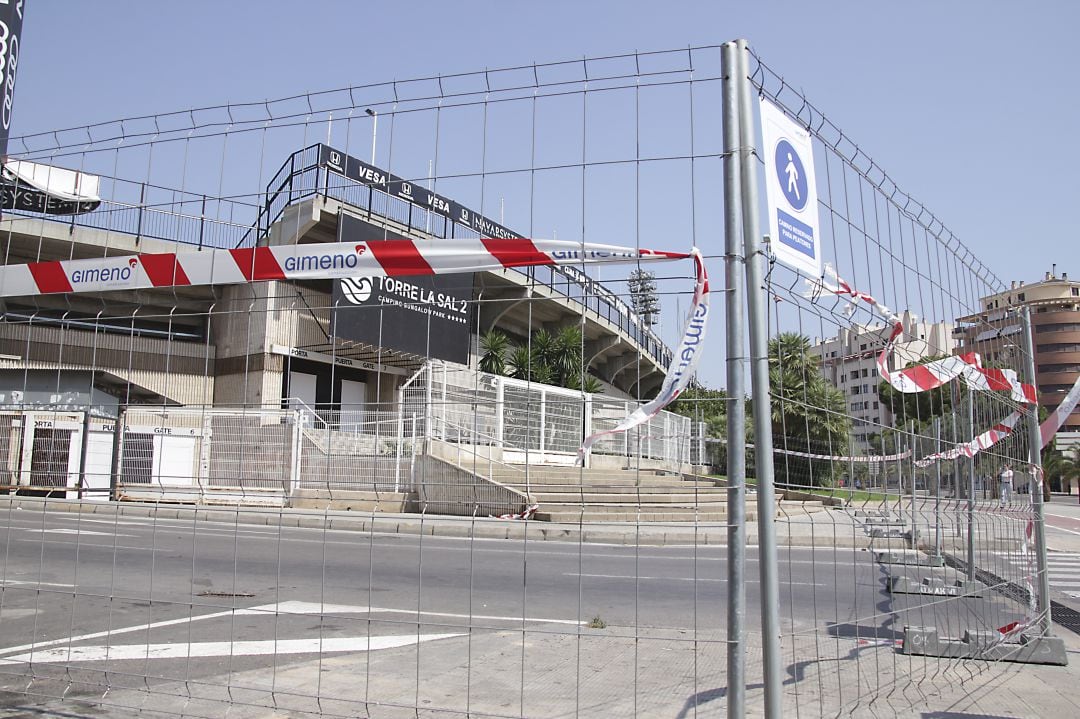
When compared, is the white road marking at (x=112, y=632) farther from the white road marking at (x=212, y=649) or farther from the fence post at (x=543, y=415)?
the fence post at (x=543, y=415)

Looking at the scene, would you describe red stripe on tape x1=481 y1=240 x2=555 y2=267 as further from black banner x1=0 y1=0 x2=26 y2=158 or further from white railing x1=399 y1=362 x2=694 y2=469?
black banner x1=0 y1=0 x2=26 y2=158

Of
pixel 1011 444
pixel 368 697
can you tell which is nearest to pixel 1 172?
pixel 368 697

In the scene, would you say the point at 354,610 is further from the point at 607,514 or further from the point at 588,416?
the point at 588,416

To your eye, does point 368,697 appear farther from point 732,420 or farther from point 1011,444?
point 1011,444

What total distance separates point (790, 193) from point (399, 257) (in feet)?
7.23

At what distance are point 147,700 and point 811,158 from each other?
5.05 meters

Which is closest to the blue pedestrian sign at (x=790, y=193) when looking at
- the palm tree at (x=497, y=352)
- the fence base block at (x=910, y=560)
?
→ the fence base block at (x=910, y=560)

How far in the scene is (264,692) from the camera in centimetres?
482

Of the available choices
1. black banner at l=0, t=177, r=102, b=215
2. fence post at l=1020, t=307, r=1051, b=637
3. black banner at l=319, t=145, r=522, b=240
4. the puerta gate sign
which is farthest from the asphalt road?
black banner at l=0, t=177, r=102, b=215

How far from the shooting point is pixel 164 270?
5.39m

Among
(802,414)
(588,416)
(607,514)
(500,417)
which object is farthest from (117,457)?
(802,414)

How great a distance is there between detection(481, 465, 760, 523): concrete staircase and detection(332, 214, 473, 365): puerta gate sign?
3.97 feet

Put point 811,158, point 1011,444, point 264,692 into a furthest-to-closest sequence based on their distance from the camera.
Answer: point 1011,444 → point 264,692 → point 811,158

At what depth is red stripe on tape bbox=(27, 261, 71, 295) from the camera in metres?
5.68
